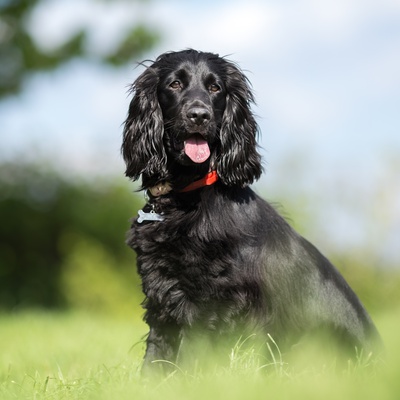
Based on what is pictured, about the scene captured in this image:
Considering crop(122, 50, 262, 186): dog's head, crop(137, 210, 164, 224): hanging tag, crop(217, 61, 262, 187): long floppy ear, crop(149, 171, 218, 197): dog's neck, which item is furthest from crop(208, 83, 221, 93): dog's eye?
crop(137, 210, 164, 224): hanging tag

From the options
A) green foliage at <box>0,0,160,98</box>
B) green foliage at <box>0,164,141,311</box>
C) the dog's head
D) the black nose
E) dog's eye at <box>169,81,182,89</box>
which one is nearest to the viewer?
the black nose

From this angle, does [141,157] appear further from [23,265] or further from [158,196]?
[23,265]

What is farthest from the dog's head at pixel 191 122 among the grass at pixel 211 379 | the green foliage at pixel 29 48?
the green foliage at pixel 29 48

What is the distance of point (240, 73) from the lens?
446 centimetres

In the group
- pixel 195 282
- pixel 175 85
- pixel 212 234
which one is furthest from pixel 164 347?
pixel 175 85

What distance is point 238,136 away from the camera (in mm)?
4297

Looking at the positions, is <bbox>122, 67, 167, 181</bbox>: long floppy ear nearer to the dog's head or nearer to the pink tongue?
the dog's head

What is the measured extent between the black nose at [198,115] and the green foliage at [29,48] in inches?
330

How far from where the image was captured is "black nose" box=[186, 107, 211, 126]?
3.99m

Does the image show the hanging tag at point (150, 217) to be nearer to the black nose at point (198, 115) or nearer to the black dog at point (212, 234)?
the black dog at point (212, 234)

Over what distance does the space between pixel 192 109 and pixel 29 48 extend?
334 inches

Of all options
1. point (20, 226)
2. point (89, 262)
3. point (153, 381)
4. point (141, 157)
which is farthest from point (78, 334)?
point (20, 226)

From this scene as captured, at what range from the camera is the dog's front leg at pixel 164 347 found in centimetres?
399

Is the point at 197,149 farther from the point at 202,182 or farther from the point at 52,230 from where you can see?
the point at 52,230
